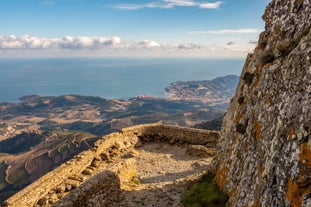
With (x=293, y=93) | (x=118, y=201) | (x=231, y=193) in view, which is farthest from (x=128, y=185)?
(x=293, y=93)

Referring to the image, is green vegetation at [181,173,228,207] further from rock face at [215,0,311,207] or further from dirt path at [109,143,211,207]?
dirt path at [109,143,211,207]

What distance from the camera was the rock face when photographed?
280 inches

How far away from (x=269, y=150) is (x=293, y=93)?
1.79 metres

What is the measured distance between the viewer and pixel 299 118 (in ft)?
24.5

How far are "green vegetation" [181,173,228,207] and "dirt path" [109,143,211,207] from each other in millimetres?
1142

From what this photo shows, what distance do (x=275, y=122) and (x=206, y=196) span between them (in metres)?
5.62

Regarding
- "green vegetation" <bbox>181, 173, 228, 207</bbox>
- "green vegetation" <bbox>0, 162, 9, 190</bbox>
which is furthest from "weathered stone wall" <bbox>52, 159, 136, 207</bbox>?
"green vegetation" <bbox>0, 162, 9, 190</bbox>

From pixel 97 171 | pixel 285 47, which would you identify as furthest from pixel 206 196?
pixel 97 171

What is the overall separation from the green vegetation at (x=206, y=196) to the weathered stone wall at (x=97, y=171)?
14.7 ft

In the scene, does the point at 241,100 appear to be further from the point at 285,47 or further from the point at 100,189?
the point at 100,189

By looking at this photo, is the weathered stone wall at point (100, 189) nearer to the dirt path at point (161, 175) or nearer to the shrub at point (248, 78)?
the dirt path at point (161, 175)

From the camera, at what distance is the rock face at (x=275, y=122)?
712 centimetres

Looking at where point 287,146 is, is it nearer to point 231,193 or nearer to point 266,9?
point 231,193

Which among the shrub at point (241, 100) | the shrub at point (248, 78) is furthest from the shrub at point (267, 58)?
the shrub at point (241, 100)
